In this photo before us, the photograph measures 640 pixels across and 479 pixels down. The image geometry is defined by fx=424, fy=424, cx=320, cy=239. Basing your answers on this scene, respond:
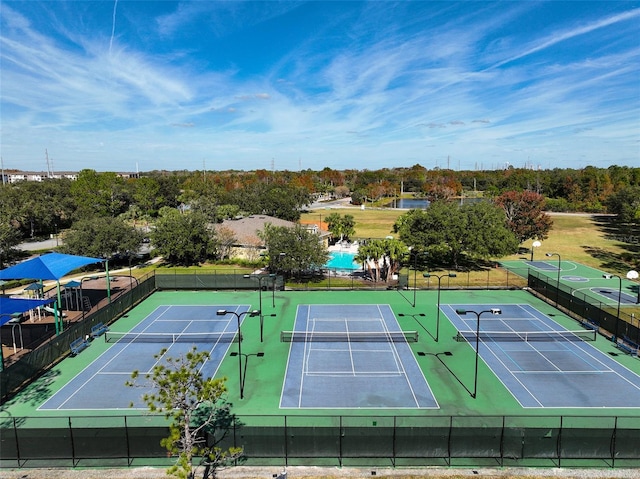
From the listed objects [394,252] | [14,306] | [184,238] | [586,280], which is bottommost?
[586,280]

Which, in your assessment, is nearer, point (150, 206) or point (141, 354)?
point (141, 354)

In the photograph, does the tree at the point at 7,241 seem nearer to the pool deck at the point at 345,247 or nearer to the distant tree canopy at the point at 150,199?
the distant tree canopy at the point at 150,199

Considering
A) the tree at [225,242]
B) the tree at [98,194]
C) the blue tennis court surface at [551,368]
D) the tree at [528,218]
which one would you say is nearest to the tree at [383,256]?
the blue tennis court surface at [551,368]

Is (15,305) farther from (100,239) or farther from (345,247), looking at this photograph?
(345,247)

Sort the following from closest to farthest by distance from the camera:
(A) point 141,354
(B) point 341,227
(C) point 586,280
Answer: (A) point 141,354, (C) point 586,280, (B) point 341,227

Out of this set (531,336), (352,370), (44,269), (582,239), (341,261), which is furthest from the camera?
(582,239)

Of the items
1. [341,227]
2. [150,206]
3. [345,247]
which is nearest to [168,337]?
[345,247]
